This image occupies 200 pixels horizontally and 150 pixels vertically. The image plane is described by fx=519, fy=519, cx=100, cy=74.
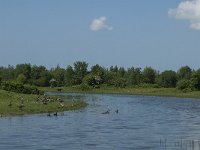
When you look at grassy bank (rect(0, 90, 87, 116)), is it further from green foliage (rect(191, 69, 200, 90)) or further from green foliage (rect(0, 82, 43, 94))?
green foliage (rect(191, 69, 200, 90))

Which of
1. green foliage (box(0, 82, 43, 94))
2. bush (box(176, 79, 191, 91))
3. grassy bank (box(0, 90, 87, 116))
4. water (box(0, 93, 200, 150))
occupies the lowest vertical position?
water (box(0, 93, 200, 150))

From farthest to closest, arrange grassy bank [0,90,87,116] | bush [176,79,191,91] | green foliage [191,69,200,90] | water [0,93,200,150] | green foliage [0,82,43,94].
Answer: bush [176,79,191,91], green foliage [191,69,200,90], green foliage [0,82,43,94], grassy bank [0,90,87,116], water [0,93,200,150]

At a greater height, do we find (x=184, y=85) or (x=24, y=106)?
(x=184, y=85)

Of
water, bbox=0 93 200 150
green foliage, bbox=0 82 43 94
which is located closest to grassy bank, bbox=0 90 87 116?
water, bbox=0 93 200 150

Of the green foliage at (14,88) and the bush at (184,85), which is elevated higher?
the bush at (184,85)

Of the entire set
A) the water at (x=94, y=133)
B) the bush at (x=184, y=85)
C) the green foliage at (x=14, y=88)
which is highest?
the bush at (x=184, y=85)

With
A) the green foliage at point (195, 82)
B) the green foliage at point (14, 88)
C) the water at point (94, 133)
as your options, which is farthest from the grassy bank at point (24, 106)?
the green foliage at point (195, 82)

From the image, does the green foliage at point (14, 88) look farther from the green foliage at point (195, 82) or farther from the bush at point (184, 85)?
the green foliage at point (195, 82)

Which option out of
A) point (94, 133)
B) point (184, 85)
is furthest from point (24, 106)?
point (184, 85)

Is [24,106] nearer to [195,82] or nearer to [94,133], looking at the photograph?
[94,133]

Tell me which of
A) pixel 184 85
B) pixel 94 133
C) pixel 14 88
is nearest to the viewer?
pixel 94 133

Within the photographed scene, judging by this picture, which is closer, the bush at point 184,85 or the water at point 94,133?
the water at point 94,133

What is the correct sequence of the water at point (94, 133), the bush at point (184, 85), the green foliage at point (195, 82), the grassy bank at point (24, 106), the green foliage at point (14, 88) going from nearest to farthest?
1. the water at point (94, 133)
2. the grassy bank at point (24, 106)
3. the green foliage at point (14, 88)
4. the green foliage at point (195, 82)
5. the bush at point (184, 85)

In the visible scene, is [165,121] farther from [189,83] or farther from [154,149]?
[189,83]
